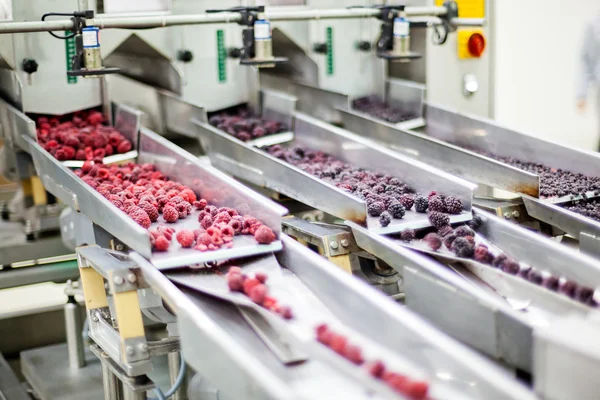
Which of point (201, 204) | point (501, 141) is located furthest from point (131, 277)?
point (501, 141)

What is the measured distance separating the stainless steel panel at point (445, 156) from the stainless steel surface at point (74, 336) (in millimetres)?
1497

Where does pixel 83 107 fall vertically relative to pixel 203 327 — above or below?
above

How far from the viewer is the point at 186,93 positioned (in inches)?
150

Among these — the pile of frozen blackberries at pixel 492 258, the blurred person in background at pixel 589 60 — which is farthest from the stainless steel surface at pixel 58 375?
the blurred person in background at pixel 589 60

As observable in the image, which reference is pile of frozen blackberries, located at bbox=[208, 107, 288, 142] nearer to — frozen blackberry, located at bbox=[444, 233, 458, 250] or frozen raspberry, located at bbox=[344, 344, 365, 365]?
frozen blackberry, located at bbox=[444, 233, 458, 250]

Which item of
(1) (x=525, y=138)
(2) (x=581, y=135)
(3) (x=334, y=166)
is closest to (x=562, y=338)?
(3) (x=334, y=166)

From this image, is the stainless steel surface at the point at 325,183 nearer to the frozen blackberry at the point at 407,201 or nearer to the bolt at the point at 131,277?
the frozen blackberry at the point at 407,201

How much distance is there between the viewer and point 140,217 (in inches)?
95.0

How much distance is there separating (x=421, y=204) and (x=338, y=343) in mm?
980

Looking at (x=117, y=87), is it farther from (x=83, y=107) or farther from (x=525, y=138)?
(x=525, y=138)

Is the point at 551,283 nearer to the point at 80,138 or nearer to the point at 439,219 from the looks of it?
the point at 439,219

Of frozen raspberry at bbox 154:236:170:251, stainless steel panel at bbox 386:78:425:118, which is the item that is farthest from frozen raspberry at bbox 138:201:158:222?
stainless steel panel at bbox 386:78:425:118

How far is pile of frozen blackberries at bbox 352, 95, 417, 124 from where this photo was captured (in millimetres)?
3850

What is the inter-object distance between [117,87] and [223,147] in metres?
0.76
